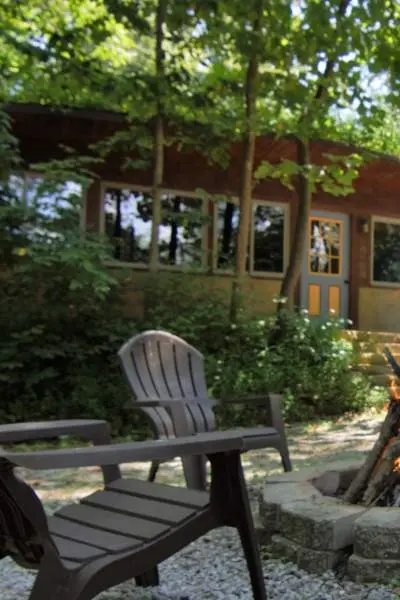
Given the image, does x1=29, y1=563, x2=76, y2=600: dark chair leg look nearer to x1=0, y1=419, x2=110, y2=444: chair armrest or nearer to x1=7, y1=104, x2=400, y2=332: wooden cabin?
x1=0, y1=419, x2=110, y2=444: chair armrest

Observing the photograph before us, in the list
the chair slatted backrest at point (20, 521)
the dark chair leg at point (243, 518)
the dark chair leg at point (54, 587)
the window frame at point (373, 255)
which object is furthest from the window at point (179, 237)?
the dark chair leg at point (54, 587)

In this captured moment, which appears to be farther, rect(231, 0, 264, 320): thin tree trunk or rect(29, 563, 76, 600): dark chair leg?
rect(231, 0, 264, 320): thin tree trunk

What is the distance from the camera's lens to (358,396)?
27.1 ft

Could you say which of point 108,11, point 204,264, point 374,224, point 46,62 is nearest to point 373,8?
Answer: point 108,11

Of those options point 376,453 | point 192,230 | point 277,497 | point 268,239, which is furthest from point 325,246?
point 277,497

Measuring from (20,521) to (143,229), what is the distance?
8.86 meters

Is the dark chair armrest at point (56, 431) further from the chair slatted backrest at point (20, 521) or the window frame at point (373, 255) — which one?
the window frame at point (373, 255)

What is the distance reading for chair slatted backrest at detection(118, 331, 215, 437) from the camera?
4.13m

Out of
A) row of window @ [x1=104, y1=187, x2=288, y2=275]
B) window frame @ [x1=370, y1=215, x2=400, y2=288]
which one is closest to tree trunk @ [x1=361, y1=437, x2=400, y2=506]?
row of window @ [x1=104, y1=187, x2=288, y2=275]

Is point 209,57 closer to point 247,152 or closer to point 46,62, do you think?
point 247,152

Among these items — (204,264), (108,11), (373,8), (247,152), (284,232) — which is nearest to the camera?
(373,8)

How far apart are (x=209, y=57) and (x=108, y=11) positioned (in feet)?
6.16

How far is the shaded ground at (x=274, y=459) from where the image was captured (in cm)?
453

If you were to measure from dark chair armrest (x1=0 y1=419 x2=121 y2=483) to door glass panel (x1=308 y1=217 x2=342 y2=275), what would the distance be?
969 centimetres
